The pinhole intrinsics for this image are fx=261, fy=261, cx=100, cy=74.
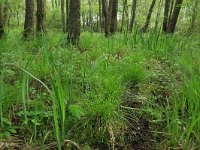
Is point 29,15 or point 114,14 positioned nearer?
point 29,15

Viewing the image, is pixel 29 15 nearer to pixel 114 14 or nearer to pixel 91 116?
pixel 114 14

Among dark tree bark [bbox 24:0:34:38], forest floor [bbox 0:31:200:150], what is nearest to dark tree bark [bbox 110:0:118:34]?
dark tree bark [bbox 24:0:34:38]

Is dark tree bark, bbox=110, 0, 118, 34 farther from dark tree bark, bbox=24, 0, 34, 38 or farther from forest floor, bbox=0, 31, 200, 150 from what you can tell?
forest floor, bbox=0, 31, 200, 150

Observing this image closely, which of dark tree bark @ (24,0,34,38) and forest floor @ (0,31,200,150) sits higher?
dark tree bark @ (24,0,34,38)

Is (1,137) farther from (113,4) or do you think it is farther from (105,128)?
(113,4)

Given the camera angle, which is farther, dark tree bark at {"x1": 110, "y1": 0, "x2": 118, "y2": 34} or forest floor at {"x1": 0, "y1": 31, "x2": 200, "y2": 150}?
dark tree bark at {"x1": 110, "y1": 0, "x2": 118, "y2": 34}

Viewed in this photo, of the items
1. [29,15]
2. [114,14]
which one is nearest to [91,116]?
[29,15]

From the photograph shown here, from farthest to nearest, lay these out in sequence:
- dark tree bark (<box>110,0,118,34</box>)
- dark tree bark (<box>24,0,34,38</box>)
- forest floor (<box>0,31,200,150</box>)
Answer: dark tree bark (<box>110,0,118,34</box>) < dark tree bark (<box>24,0,34,38</box>) < forest floor (<box>0,31,200,150</box>)

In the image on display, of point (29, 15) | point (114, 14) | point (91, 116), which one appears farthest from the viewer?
point (114, 14)

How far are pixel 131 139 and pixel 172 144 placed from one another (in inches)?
12.0

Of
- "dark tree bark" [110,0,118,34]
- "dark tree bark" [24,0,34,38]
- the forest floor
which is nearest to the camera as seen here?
the forest floor

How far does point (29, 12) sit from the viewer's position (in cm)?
673

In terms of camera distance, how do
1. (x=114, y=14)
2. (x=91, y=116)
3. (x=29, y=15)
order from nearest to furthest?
(x=91, y=116) < (x=29, y=15) < (x=114, y=14)

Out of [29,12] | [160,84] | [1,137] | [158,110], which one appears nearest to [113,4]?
[29,12]
